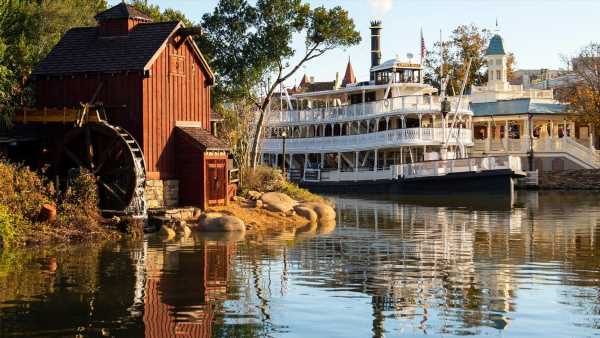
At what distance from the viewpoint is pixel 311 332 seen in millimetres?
14781

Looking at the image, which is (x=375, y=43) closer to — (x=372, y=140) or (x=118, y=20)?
(x=372, y=140)

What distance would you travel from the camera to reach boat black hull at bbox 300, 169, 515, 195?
167ft

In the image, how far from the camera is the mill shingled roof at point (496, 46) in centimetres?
7600

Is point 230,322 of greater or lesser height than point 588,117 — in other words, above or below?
below

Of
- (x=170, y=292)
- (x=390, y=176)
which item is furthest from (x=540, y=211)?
(x=170, y=292)

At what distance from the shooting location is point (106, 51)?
110 feet

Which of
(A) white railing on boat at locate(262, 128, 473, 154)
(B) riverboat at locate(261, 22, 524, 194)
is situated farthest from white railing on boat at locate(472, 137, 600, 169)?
(A) white railing on boat at locate(262, 128, 473, 154)

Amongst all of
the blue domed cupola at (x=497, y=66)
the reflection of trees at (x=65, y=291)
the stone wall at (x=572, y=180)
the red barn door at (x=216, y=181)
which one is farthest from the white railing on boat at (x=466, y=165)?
the reflection of trees at (x=65, y=291)

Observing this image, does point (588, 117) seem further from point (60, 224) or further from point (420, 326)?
point (420, 326)

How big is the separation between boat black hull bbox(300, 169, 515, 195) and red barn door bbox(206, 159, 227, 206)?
21010mm

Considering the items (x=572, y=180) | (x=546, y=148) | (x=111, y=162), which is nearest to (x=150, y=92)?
(x=111, y=162)

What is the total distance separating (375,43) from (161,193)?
43.3 metres

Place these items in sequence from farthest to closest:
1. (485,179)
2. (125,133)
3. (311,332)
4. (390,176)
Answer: (390,176), (485,179), (125,133), (311,332)

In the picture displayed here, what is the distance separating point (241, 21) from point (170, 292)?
103 ft
